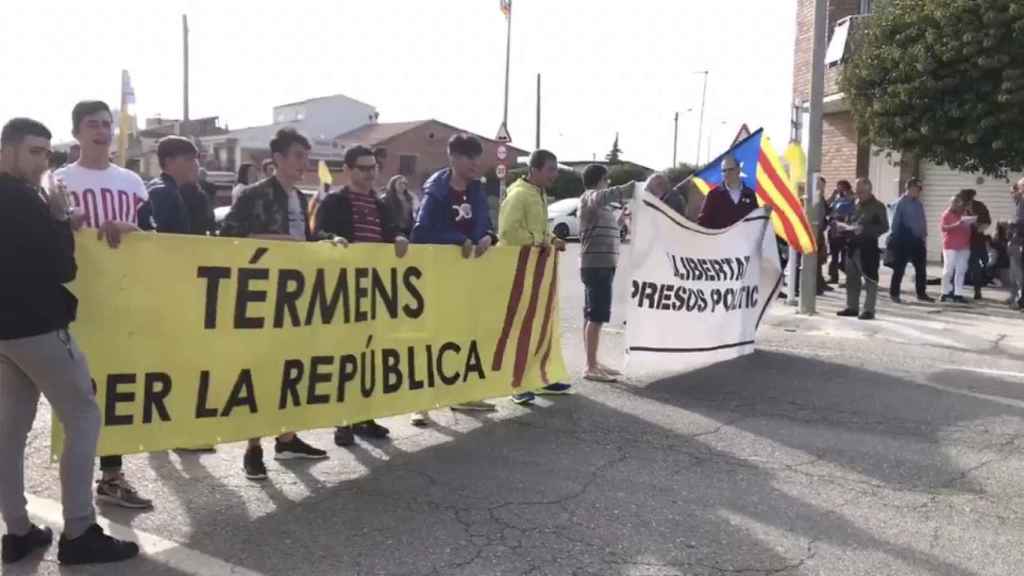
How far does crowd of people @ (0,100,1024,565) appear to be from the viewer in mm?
3635

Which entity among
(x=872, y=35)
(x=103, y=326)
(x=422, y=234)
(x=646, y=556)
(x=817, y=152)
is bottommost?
(x=646, y=556)

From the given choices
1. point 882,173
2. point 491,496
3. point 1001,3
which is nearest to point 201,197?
point 491,496

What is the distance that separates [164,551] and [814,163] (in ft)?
32.3

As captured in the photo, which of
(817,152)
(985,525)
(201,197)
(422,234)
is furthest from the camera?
(817,152)

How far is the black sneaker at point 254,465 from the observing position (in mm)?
5000

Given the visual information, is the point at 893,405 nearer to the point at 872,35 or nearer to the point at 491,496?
the point at 491,496

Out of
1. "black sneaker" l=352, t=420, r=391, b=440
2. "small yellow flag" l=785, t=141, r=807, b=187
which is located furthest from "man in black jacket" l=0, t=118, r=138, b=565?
"small yellow flag" l=785, t=141, r=807, b=187

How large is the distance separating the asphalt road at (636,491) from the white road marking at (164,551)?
0.01 m

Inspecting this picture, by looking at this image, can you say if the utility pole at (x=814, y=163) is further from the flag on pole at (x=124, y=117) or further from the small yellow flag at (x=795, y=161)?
the flag on pole at (x=124, y=117)

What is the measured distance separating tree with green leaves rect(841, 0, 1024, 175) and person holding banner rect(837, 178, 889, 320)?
3592 mm

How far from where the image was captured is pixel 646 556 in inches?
159

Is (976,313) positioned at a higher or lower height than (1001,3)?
lower

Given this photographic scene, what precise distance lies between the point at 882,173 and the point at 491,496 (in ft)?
61.7

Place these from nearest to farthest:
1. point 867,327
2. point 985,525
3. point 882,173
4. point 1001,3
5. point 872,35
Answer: point 985,525, point 867,327, point 1001,3, point 872,35, point 882,173
